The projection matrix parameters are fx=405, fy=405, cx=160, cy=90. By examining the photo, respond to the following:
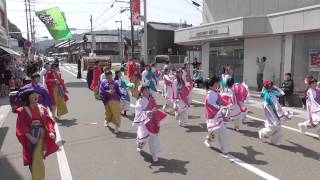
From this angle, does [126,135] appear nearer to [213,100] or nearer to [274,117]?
[213,100]

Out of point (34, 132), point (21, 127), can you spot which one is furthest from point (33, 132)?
point (21, 127)

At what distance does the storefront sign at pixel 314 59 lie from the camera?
54.2 feet

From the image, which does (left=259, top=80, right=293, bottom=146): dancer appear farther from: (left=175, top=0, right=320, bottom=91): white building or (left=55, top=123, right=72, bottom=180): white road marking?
(left=175, top=0, right=320, bottom=91): white building

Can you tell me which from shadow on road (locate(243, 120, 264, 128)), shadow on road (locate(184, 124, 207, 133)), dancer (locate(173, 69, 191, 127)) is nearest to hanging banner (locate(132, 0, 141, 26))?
dancer (locate(173, 69, 191, 127))

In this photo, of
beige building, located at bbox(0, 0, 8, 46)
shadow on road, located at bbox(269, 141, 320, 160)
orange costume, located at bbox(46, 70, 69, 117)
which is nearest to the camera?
shadow on road, located at bbox(269, 141, 320, 160)

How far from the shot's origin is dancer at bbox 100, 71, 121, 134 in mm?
9992

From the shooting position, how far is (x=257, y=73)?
1927 cm

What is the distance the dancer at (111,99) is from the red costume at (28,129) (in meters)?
4.30

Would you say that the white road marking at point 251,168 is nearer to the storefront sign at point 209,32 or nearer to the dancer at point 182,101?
the dancer at point 182,101

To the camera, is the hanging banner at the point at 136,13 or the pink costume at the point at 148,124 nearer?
the pink costume at the point at 148,124

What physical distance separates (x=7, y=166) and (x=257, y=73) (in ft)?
47.0

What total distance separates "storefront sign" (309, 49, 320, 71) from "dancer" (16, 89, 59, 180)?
536 inches

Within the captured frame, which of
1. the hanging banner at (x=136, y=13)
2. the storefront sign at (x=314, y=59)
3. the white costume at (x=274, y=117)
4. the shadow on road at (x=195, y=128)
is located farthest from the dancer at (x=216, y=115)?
the hanging banner at (x=136, y=13)

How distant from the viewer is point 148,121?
721cm
